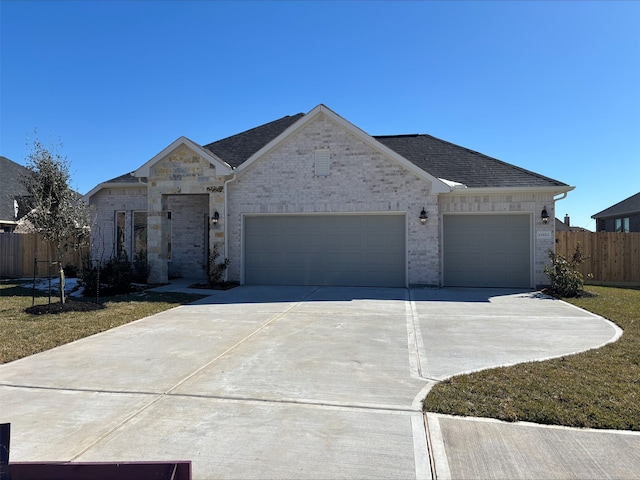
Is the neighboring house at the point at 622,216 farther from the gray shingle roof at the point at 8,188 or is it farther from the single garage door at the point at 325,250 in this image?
the gray shingle roof at the point at 8,188

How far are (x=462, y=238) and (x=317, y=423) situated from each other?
11.1m

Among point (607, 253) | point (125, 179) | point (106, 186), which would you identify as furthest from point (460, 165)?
point (106, 186)

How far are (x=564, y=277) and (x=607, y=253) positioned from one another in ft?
17.8

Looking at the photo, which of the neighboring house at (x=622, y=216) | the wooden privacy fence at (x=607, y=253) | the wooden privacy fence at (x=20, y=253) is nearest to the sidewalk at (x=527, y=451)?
the wooden privacy fence at (x=607, y=253)

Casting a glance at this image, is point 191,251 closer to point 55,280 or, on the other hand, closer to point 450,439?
point 55,280

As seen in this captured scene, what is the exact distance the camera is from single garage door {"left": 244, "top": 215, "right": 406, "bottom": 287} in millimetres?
13555

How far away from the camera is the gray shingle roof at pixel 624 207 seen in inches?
1004

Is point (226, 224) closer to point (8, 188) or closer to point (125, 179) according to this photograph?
point (125, 179)

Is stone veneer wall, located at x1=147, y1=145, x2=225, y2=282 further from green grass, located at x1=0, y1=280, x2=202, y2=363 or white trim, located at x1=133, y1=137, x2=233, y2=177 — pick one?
green grass, located at x1=0, y1=280, x2=202, y2=363

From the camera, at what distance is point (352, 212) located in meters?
13.5

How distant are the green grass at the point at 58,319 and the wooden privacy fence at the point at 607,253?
13.8m

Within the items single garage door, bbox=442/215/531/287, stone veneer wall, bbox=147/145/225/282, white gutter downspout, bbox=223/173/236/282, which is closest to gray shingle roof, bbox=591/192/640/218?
single garage door, bbox=442/215/531/287

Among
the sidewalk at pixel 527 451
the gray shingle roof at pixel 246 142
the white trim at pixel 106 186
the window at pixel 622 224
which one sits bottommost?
the sidewalk at pixel 527 451

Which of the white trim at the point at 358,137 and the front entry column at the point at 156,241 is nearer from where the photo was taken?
the white trim at the point at 358,137
